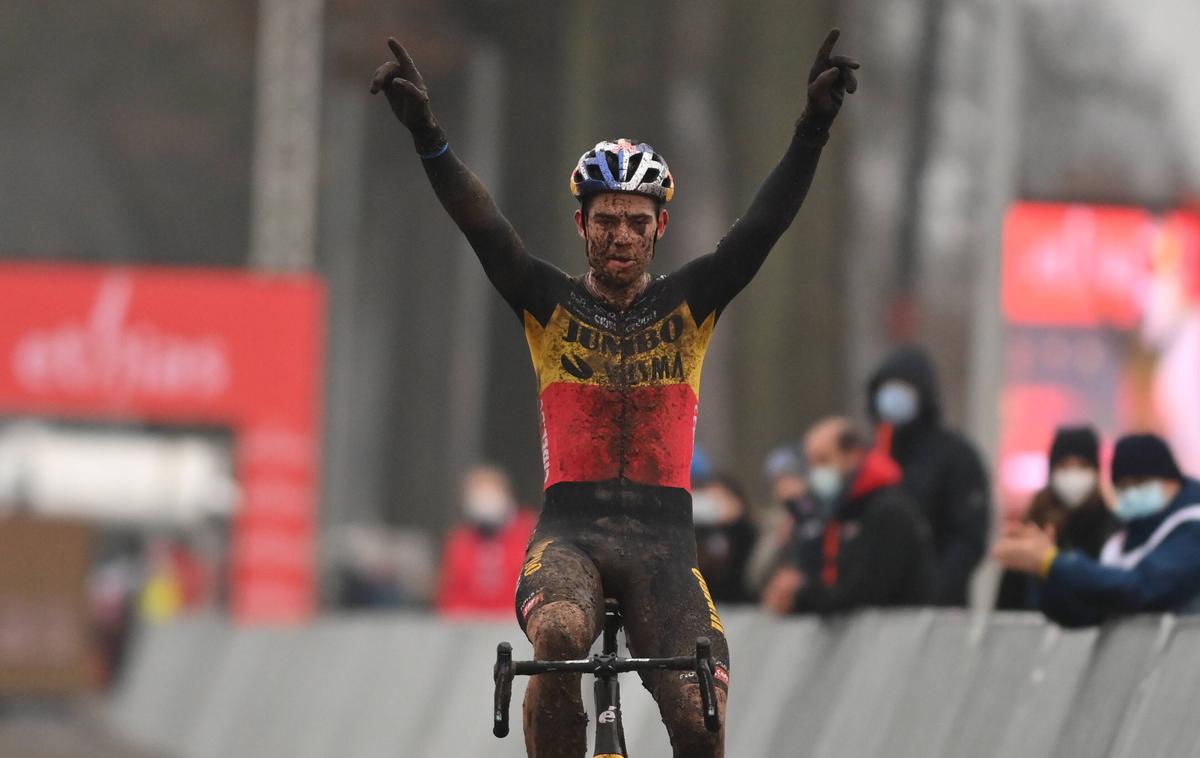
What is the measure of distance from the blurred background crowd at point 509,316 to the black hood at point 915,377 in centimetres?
2

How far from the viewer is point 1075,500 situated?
11578 mm

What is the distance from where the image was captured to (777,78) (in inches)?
1224

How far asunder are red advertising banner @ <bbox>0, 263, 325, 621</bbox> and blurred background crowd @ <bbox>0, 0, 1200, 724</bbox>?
5cm

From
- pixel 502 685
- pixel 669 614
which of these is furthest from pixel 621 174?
pixel 502 685

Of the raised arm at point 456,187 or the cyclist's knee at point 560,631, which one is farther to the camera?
the raised arm at point 456,187

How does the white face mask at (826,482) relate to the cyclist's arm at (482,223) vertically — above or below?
below

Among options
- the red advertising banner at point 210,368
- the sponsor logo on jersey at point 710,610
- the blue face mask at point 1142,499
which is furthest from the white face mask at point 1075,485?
the red advertising banner at point 210,368

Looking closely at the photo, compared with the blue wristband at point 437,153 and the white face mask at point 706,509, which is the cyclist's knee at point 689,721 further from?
the white face mask at point 706,509

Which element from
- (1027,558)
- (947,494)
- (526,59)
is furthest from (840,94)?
(526,59)

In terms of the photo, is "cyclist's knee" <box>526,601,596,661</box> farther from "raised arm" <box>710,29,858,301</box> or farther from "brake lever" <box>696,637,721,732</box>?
"raised arm" <box>710,29,858,301</box>

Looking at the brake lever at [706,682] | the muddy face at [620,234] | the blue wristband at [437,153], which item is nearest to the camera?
the brake lever at [706,682]

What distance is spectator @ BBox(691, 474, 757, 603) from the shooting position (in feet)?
52.2

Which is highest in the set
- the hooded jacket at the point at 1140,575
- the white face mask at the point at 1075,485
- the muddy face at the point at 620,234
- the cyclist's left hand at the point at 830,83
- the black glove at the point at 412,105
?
the cyclist's left hand at the point at 830,83

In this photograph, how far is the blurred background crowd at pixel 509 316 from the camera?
14.0 meters
